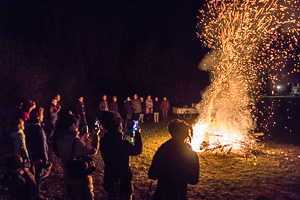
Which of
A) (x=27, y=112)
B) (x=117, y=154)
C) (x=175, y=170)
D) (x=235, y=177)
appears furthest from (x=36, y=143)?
(x=235, y=177)

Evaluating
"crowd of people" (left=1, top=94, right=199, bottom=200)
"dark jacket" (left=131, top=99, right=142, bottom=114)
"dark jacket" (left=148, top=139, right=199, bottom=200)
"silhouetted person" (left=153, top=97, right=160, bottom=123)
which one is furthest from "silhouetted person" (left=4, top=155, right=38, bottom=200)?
"silhouetted person" (left=153, top=97, right=160, bottom=123)

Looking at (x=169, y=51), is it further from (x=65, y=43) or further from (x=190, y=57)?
(x=65, y=43)

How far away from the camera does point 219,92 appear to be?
28531 mm

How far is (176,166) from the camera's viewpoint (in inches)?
205

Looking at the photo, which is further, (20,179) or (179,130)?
(20,179)

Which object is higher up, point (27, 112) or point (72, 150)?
point (27, 112)

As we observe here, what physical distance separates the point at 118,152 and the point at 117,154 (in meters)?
0.03

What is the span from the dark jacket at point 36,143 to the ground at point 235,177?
165cm

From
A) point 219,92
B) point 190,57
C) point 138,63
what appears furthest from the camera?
point 190,57

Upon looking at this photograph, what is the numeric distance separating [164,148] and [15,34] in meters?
23.3

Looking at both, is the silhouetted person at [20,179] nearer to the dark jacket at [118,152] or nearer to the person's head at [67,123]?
the person's head at [67,123]

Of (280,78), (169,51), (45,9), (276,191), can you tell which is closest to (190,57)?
(169,51)

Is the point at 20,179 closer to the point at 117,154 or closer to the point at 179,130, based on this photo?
the point at 117,154

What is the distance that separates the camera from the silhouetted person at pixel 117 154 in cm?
575
